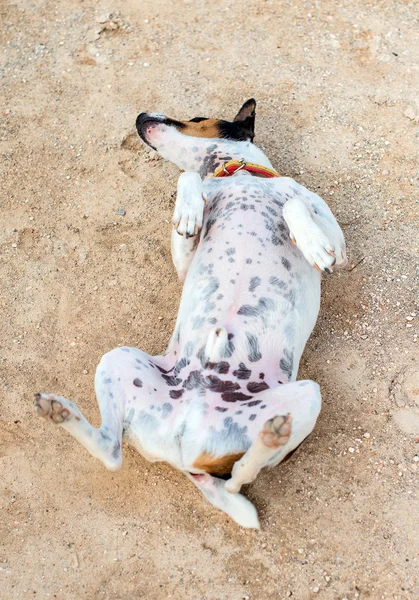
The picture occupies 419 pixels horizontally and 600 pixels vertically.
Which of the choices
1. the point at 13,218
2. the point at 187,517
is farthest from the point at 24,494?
the point at 13,218

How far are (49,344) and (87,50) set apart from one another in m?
3.20

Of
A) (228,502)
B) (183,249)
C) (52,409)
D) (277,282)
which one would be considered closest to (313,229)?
(277,282)

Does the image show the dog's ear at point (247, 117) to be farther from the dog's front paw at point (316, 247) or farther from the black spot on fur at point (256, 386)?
the black spot on fur at point (256, 386)

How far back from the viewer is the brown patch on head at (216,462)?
3.39m

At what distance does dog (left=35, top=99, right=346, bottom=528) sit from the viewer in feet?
11.1

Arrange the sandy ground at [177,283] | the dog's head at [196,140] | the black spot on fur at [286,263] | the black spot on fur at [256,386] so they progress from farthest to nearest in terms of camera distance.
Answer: the dog's head at [196,140] → the black spot on fur at [286,263] → the sandy ground at [177,283] → the black spot on fur at [256,386]

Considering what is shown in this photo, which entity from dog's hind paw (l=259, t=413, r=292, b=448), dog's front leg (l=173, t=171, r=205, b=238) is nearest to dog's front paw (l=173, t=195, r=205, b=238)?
dog's front leg (l=173, t=171, r=205, b=238)

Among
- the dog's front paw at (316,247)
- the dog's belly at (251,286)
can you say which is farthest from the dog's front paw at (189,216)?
the dog's front paw at (316,247)

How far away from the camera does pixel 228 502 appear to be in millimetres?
3615

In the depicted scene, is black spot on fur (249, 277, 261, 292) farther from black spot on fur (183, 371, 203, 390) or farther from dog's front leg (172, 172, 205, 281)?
black spot on fur (183, 371, 203, 390)

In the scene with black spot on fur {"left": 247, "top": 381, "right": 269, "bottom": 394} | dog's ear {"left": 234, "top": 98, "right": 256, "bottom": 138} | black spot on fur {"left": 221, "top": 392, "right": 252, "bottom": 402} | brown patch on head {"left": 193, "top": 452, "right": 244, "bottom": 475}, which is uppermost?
dog's ear {"left": 234, "top": 98, "right": 256, "bottom": 138}

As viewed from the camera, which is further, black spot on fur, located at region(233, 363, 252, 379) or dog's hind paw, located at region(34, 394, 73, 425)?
black spot on fur, located at region(233, 363, 252, 379)

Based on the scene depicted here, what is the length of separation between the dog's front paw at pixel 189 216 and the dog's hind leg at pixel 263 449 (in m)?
1.41

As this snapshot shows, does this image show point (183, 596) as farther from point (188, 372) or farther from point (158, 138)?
point (158, 138)
